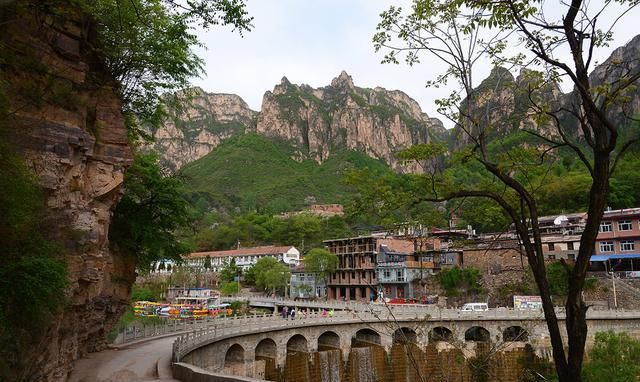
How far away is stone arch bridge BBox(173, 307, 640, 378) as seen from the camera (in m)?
27.2

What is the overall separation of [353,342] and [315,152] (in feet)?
477

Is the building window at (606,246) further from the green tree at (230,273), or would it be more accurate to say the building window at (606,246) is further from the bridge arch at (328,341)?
the green tree at (230,273)

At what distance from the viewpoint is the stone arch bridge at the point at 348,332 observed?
2722cm

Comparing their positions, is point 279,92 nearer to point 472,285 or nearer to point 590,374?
point 472,285

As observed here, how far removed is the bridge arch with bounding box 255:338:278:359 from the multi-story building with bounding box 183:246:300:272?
4406cm

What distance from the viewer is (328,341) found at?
36938 mm

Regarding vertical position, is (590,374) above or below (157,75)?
below

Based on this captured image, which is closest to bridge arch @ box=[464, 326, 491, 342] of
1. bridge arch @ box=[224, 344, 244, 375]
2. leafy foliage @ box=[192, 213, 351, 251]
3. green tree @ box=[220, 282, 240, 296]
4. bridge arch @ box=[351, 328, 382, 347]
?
bridge arch @ box=[351, 328, 382, 347]

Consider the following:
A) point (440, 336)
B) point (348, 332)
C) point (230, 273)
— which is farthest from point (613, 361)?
point (230, 273)

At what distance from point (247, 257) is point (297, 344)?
52447mm

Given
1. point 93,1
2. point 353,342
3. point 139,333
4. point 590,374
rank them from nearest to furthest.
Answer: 1. point 93,1
2. point 590,374
3. point 139,333
4. point 353,342

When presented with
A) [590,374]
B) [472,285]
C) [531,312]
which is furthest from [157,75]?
[472,285]

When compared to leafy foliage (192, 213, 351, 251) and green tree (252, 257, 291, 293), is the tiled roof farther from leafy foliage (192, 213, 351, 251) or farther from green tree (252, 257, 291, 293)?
leafy foliage (192, 213, 351, 251)

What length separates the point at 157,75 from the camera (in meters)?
18.8
